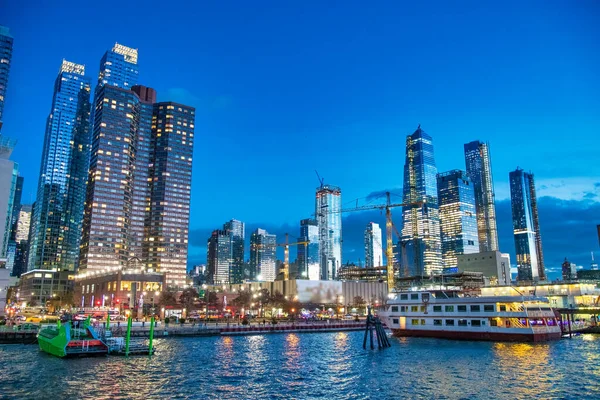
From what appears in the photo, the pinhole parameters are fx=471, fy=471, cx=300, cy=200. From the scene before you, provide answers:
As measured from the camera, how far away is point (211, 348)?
86375 mm

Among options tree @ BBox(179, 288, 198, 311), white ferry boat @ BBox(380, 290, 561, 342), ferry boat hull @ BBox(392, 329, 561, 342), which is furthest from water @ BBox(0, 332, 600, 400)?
tree @ BBox(179, 288, 198, 311)

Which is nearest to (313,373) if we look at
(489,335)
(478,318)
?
(489,335)

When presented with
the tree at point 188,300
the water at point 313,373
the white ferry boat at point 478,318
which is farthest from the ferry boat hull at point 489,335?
the tree at point 188,300

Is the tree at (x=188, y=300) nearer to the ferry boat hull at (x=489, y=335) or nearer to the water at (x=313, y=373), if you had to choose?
the water at (x=313, y=373)

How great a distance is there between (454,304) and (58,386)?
256ft

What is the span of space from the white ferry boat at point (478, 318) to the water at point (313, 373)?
23.0 feet

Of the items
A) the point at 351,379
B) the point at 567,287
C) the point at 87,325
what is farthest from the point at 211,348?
the point at 567,287

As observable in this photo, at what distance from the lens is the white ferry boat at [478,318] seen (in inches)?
3681

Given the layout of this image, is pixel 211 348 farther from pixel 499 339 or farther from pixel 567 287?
pixel 567 287

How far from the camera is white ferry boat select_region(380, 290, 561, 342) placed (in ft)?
307

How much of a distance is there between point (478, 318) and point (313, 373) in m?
50.5

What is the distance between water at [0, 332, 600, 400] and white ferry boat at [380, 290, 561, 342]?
23.0 ft

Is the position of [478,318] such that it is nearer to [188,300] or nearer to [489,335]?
[489,335]

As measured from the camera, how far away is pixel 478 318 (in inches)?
3824
